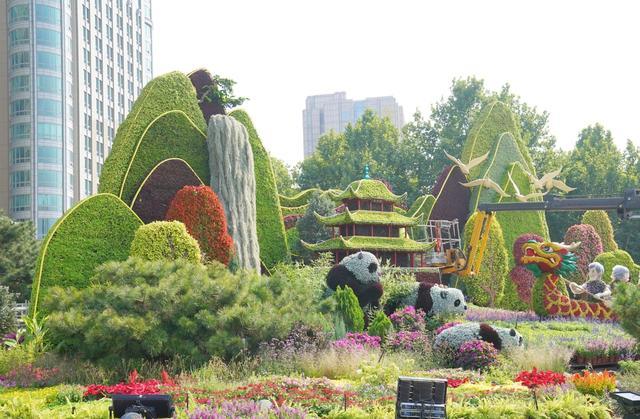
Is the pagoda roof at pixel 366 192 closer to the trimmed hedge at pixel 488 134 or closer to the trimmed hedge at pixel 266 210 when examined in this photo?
the trimmed hedge at pixel 266 210

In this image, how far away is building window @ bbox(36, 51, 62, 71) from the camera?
61.4m

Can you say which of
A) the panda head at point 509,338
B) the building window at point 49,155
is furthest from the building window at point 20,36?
the panda head at point 509,338

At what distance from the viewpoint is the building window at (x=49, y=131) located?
200 ft

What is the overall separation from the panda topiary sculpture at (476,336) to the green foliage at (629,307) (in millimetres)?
2117

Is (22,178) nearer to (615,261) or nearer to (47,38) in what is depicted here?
(47,38)

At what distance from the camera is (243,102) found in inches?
1107

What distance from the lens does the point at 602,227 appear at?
118ft

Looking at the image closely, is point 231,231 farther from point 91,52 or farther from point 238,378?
point 91,52

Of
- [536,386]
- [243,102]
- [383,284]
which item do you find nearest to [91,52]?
[243,102]

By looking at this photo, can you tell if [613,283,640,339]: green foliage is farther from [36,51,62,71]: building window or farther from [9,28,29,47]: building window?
[9,28,29,47]: building window

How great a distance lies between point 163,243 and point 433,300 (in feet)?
23.7

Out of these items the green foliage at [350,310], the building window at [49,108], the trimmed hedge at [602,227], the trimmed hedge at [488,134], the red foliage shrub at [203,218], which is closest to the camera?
the green foliage at [350,310]

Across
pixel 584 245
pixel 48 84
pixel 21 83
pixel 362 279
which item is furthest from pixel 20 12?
pixel 362 279

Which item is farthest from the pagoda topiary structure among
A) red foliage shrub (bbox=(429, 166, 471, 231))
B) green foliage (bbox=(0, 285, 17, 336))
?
green foliage (bbox=(0, 285, 17, 336))
